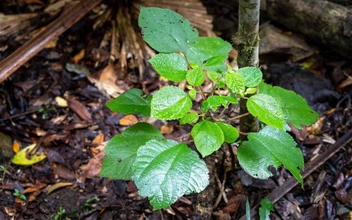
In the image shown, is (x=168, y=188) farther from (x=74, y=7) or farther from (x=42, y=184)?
(x=74, y=7)

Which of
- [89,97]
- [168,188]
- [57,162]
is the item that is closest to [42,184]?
[57,162]

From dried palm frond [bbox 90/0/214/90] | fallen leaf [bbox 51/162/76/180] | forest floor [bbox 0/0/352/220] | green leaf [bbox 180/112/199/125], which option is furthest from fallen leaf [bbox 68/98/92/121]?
green leaf [bbox 180/112/199/125]

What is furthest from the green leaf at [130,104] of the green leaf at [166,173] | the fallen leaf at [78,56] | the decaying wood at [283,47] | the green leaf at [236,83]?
the decaying wood at [283,47]

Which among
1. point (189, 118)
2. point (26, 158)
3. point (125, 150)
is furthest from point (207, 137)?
point (26, 158)

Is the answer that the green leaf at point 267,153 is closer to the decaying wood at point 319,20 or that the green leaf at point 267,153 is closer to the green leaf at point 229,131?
the green leaf at point 229,131

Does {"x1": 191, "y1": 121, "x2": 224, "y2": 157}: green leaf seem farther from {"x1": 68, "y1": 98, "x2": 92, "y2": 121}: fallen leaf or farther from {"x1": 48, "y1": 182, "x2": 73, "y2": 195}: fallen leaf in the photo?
{"x1": 68, "y1": 98, "x2": 92, "y2": 121}: fallen leaf
